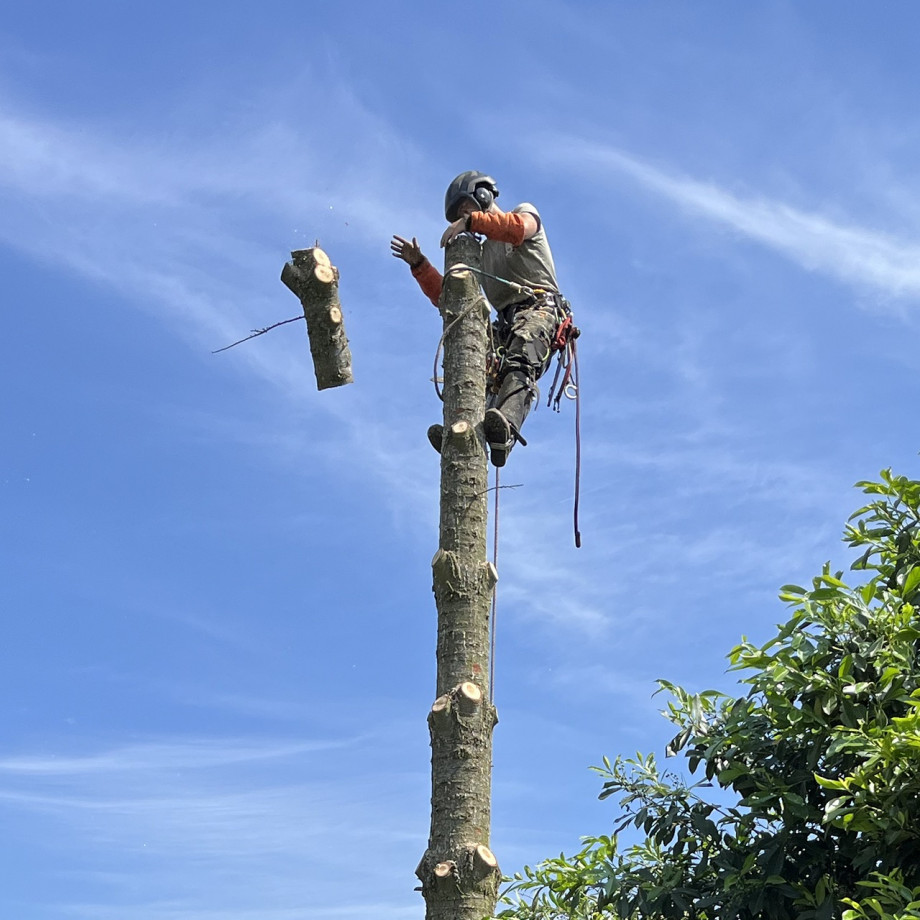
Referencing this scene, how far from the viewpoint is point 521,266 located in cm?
655

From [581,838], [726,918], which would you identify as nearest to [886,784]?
[726,918]

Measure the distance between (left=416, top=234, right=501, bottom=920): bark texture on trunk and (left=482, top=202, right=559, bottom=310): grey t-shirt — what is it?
1.39ft

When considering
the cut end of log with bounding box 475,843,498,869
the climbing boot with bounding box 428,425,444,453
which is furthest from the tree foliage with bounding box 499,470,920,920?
the climbing boot with bounding box 428,425,444,453

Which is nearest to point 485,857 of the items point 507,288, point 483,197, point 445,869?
point 445,869

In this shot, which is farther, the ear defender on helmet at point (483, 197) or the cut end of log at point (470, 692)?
the ear defender on helmet at point (483, 197)

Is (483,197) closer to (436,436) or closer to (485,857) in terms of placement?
(436,436)

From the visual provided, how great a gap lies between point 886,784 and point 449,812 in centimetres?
179

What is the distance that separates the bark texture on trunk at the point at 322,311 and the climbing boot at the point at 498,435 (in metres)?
0.89

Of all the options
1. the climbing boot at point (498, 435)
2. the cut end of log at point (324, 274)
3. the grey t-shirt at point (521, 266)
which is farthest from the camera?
the grey t-shirt at point (521, 266)

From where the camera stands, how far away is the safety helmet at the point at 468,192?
6.27m

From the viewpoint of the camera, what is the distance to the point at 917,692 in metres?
3.93

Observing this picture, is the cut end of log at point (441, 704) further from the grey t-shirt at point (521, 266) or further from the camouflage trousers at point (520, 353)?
the grey t-shirt at point (521, 266)

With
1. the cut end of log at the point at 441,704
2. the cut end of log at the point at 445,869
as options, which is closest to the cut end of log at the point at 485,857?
Result: the cut end of log at the point at 445,869

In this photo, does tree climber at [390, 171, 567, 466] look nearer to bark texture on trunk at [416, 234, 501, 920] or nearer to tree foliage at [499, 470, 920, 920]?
bark texture on trunk at [416, 234, 501, 920]
